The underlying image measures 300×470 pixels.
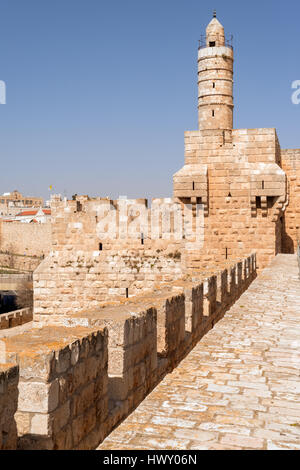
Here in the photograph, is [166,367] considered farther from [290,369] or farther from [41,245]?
[41,245]

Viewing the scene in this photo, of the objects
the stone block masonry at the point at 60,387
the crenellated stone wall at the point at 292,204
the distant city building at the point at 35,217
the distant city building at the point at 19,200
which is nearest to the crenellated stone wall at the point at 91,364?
the stone block masonry at the point at 60,387

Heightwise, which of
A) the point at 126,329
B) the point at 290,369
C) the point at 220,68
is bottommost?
the point at 290,369

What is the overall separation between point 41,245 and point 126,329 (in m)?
50.4

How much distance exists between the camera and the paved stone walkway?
2.78 metres

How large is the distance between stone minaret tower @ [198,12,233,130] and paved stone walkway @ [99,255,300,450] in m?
20.6

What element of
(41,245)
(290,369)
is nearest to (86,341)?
(290,369)

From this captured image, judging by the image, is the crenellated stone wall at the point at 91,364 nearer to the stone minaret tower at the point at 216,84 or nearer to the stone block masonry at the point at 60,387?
the stone block masonry at the point at 60,387

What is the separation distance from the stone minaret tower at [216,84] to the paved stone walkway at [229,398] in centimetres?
2058

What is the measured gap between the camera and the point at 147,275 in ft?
39.1

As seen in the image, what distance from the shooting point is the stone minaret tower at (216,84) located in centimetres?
2539

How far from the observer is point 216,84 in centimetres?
2544
